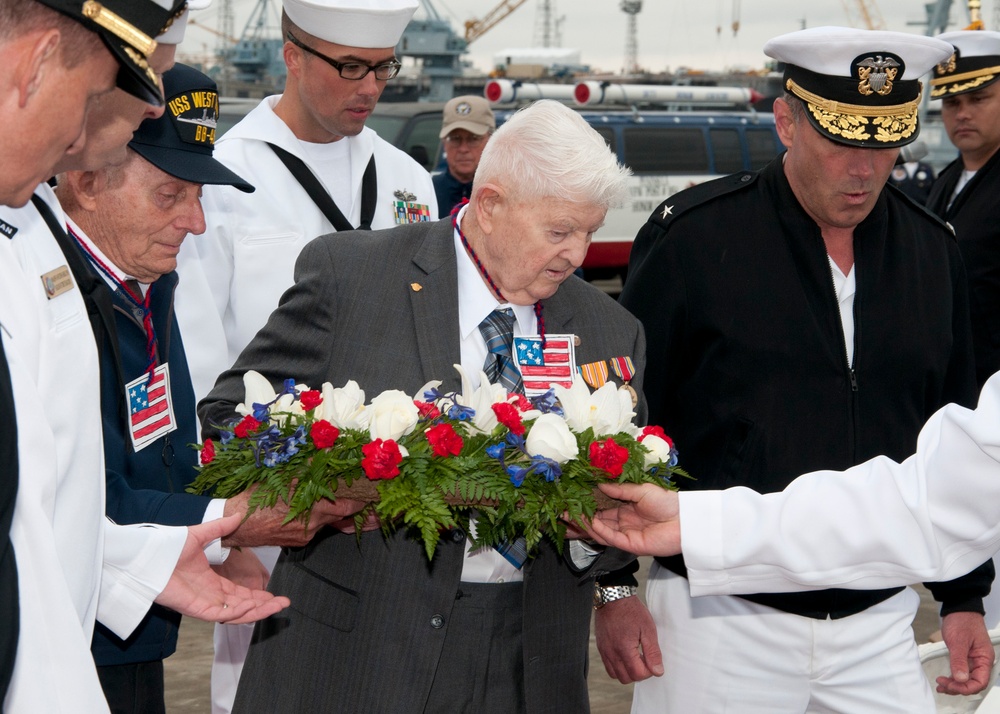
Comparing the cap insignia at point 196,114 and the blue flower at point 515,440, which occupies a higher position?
the cap insignia at point 196,114

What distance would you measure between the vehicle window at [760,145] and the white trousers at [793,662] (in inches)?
633

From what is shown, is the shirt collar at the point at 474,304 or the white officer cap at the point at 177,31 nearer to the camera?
the white officer cap at the point at 177,31

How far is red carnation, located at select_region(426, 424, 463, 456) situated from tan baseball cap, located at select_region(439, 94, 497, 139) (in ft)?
19.7

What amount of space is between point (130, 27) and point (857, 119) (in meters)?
2.12

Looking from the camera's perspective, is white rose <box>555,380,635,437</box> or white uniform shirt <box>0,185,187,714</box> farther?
white rose <box>555,380,635,437</box>

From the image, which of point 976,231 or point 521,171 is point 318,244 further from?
point 976,231

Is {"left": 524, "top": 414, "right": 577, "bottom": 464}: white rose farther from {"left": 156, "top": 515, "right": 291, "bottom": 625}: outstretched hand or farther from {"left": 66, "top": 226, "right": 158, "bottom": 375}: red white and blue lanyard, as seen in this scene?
{"left": 66, "top": 226, "right": 158, "bottom": 375}: red white and blue lanyard

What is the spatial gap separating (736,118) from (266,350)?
54.4 ft

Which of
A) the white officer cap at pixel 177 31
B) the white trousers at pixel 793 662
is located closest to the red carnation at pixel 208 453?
the white officer cap at pixel 177 31

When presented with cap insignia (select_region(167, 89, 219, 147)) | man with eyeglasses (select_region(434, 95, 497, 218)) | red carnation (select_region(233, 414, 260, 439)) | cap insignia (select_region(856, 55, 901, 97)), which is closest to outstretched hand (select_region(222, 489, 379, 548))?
red carnation (select_region(233, 414, 260, 439))

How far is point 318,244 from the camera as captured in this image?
2891mm

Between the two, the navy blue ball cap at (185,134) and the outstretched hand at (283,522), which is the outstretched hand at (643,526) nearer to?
the outstretched hand at (283,522)

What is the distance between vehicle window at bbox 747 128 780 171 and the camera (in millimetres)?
18547

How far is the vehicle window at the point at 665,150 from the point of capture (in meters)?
17.2
